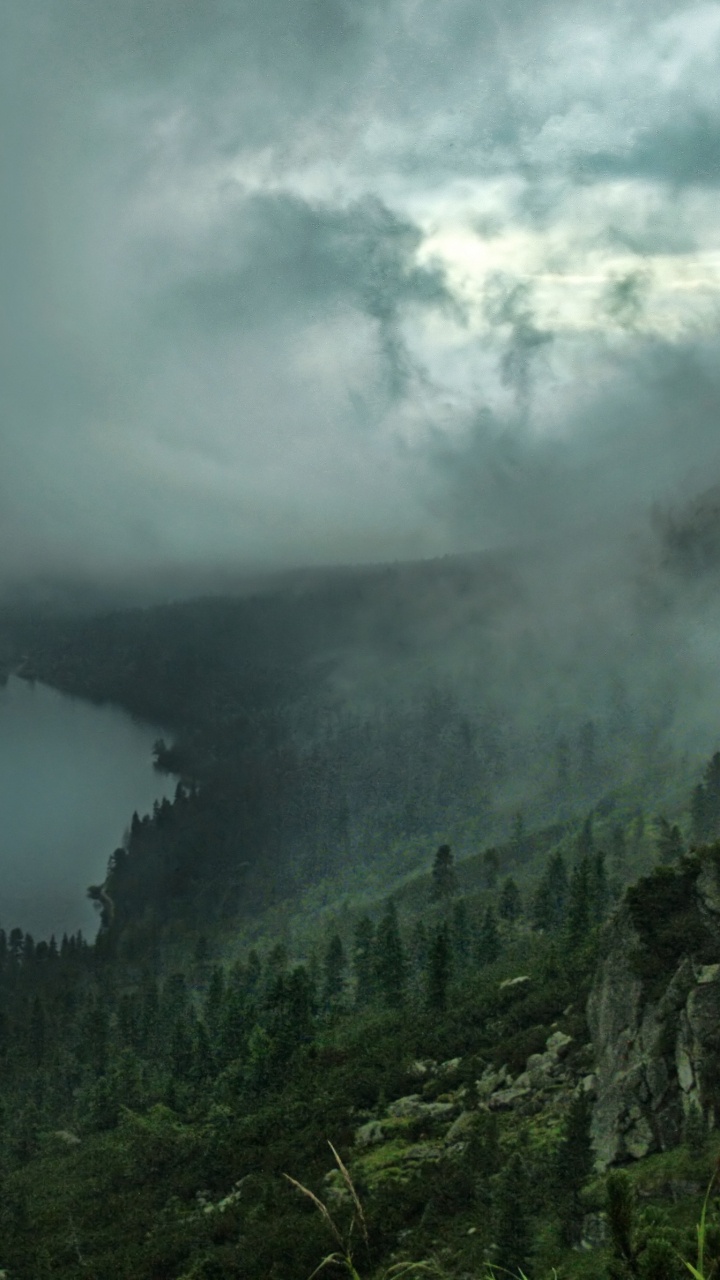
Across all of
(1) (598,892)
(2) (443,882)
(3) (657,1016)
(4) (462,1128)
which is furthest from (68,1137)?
(2) (443,882)

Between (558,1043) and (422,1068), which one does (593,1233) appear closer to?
(558,1043)

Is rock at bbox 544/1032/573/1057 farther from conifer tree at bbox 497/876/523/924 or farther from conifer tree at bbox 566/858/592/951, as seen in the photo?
conifer tree at bbox 497/876/523/924

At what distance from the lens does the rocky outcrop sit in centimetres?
4266

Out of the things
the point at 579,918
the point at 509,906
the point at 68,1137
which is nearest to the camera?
the point at 68,1137

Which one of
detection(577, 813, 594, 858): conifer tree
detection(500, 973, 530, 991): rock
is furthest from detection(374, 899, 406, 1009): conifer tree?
detection(577, 813, 594, 858): conifer tree

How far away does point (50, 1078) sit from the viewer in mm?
132000

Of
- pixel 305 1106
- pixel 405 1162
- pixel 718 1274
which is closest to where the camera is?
pixel 718 1274

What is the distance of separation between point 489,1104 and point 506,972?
44826 mm

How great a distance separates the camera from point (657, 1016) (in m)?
47.2

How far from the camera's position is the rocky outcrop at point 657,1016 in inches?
1679

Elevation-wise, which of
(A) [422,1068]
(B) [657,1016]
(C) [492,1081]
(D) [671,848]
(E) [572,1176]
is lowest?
(E) [572,1176]

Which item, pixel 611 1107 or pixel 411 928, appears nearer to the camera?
pixel 611 1107

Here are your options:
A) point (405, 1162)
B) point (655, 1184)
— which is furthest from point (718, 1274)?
point (405, 1162)

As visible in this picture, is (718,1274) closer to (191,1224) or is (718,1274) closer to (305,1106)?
(191,1224)
